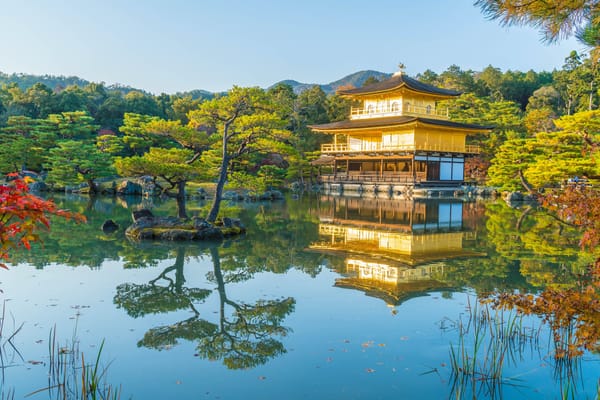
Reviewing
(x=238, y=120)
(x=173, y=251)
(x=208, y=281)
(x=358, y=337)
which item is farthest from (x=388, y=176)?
(x=358, y=337)

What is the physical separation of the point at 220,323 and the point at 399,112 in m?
28.7

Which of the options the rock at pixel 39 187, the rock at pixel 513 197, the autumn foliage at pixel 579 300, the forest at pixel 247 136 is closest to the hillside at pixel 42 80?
the forest at pixel 247 136

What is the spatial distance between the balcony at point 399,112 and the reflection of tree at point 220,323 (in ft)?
88.5

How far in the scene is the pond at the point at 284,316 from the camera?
3898mm

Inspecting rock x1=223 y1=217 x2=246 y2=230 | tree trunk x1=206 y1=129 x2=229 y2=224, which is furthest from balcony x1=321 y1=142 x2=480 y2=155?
tree trunk x1=206 y1=129 x2=229 y2=224

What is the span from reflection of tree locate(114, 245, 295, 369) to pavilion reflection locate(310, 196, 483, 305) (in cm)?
174

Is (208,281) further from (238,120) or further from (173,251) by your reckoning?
(238,120)

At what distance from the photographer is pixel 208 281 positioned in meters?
7.31

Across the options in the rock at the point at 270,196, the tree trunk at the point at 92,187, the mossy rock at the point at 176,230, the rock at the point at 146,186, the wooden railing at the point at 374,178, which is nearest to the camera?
the mossy rock at the point at 176,230

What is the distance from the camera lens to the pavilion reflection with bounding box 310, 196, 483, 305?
7180mm

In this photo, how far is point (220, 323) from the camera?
17.4 feet

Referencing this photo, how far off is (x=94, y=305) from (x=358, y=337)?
332 centimetres

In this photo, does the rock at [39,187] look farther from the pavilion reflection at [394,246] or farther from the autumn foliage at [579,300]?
the autumn foliage at [579,300]

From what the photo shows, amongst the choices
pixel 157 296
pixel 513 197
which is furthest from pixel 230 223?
pixel 513 197
